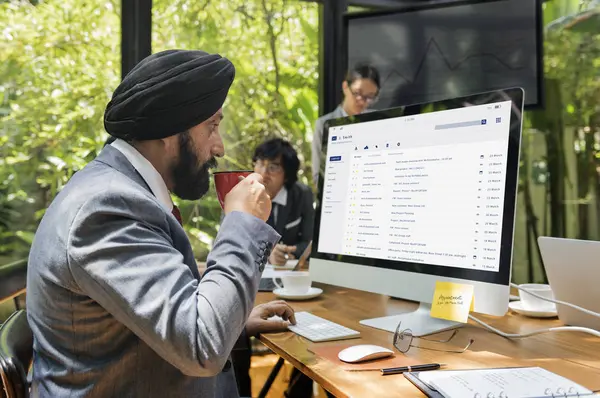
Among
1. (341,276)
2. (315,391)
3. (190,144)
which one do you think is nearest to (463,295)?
(341,276)

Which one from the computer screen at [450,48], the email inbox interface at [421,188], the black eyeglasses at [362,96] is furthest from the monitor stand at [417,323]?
the computer screen at [450,48]

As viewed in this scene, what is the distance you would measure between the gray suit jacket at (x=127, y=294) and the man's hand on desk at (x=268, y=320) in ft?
1.03

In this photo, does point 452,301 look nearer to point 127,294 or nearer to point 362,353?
point 362,353

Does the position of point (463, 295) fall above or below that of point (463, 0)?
below

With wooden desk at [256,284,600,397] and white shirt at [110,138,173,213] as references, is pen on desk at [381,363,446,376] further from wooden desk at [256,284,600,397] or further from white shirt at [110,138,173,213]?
white shirt at [110,138,173,213]

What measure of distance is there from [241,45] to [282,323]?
102 inches

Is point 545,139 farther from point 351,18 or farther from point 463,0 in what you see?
point 351,18

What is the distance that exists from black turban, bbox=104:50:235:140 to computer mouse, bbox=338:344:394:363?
0.50 metres

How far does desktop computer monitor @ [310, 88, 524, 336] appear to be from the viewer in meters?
1.14

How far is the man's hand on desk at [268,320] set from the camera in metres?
1.29

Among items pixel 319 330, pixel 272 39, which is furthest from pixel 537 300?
pixel 272 39

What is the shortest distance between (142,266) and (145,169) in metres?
0.26

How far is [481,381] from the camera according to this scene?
0.88 m

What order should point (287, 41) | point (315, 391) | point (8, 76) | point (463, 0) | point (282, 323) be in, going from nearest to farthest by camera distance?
point (282, 323) < point (315, 391) < point (8, 76) < point (463, 0) < point (287, 41)
